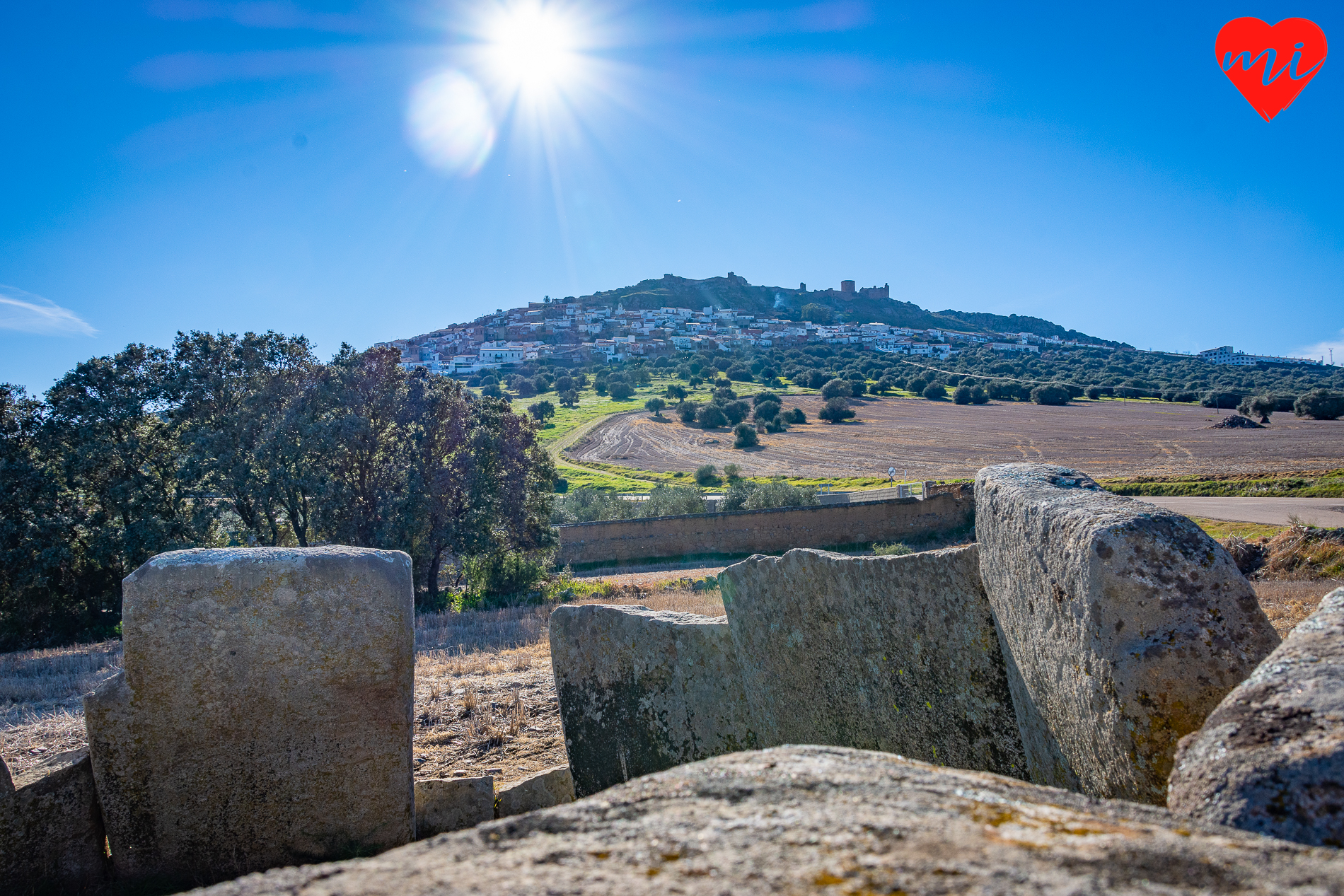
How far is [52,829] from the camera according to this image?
3854mm

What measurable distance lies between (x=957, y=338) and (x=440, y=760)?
170253mm

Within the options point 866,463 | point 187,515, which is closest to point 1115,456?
point 866,463

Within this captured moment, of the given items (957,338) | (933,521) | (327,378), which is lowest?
(933,521)

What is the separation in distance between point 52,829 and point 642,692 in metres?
3.31

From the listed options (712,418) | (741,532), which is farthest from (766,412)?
(741,532)

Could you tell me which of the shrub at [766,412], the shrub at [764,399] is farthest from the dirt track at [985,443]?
the shrub at [764,399]

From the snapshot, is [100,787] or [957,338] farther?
[957,338]

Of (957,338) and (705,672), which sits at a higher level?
(957,338)

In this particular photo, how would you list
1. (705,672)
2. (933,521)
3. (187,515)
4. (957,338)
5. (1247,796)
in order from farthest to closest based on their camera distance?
(957,338), (933,521), (187,515), (705,672), (1247,796)

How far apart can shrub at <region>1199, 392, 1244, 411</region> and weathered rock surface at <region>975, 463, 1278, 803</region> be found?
77.8 metres

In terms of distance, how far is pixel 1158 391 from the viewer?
8100 centimetres

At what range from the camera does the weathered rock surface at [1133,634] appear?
8.61 feet

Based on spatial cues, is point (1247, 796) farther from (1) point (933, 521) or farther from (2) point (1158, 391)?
(2) point (1158, 391)

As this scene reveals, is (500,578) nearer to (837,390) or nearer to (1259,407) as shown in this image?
(1259,407)
